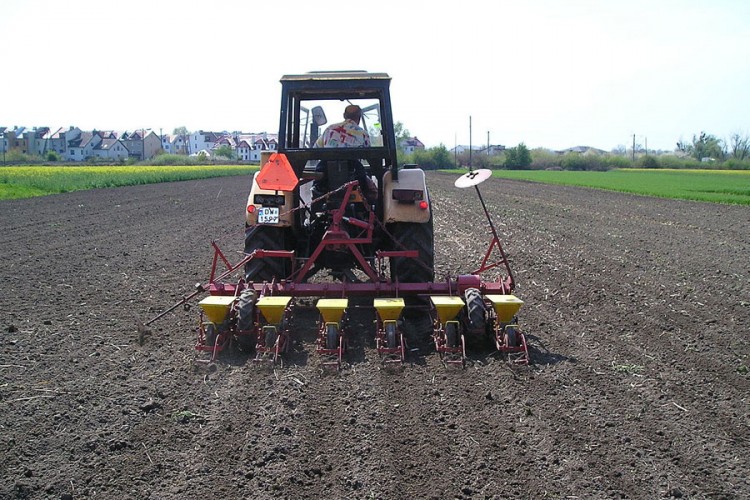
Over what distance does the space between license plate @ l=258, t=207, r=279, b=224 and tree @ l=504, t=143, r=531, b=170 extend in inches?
2764

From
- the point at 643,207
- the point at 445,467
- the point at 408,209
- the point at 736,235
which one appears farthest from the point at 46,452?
the point at 643,207

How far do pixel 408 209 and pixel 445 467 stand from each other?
3.50 meters

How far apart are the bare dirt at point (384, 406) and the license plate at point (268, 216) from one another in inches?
40.9

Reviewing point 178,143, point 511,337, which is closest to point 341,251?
point 511,337

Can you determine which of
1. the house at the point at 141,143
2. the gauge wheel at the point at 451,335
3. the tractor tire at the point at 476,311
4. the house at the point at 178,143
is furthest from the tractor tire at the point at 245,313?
the house at the point at 178,143

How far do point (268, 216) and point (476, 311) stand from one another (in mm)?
2289

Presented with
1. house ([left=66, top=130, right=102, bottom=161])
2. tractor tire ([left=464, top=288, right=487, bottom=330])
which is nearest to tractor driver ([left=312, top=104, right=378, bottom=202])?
tractor tire ([left=464, top=288, right=487, bottom=330])

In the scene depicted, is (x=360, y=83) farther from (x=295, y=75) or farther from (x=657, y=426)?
(x=657, y=426)

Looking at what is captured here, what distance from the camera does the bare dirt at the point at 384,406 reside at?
12.1 ft

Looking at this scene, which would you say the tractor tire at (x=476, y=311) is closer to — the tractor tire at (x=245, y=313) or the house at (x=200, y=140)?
the tractor tire at (x=245, y=313)

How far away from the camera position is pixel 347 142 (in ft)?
24.4

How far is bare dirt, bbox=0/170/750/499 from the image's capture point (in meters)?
3.69

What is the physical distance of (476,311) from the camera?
594cm

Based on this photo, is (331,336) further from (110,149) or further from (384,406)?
(110,149)
